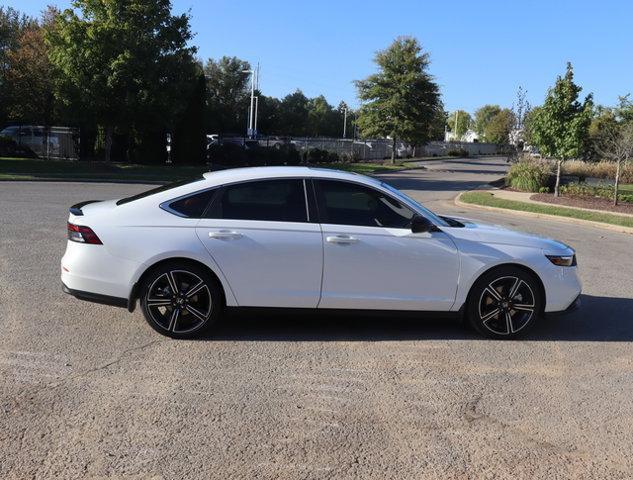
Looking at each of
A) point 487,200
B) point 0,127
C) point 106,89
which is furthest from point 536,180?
point 0,127

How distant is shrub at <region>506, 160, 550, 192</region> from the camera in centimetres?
2700

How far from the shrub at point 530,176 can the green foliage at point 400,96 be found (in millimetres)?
17447

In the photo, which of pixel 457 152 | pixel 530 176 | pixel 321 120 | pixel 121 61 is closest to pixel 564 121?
pixel 530 176

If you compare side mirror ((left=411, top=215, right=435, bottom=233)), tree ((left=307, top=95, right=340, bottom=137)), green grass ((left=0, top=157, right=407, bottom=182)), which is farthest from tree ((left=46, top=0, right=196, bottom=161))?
tree ((left=307, top=95, right=340, bottom=137))

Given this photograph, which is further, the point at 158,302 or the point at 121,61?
the point at 121,61

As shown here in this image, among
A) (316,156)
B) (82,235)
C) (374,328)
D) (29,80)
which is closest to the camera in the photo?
(82,235)

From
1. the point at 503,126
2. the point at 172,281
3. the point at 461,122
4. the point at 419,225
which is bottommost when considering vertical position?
the point at 172,281

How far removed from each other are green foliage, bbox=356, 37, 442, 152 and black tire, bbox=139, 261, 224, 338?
41.2 metres

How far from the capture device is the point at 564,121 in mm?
22734

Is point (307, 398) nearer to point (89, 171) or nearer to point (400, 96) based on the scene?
point (89, 171)

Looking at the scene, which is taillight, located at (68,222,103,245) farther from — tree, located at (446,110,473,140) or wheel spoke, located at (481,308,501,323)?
tree, located at (446,110,473,140)

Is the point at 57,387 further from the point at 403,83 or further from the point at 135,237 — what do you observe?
the point at 403,83

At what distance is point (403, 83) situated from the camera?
45.2 metres

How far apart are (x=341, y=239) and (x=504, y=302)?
5.53 feet
